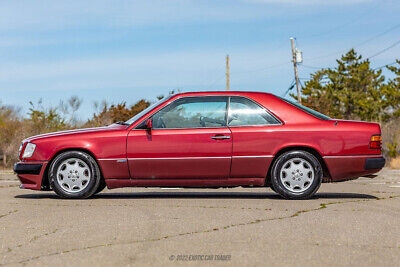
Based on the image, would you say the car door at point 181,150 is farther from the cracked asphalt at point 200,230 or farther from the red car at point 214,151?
the cracked asphalt at point 200,230

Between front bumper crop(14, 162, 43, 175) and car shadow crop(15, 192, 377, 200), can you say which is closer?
front bumper crop(14, 162, 43, 175)

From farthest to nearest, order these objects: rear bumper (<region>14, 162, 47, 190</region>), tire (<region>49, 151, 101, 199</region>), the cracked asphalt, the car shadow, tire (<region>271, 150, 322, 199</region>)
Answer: the car shadow < rear bumper (<region>14, 162, 47, 190</region>) < tire (<region>49, 151, 101, 199</region>) < tire (<region>271, 150, 322, 199</region>) < the cracked asphalt

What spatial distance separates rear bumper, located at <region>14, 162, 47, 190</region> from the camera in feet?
27.7

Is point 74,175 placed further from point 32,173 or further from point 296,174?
point 296,174

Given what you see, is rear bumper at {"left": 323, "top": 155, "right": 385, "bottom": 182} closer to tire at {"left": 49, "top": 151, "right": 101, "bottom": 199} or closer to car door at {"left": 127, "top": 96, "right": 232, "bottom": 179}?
car door at {"left": 127, "top": 96, "right": 232, "bottom": 179}

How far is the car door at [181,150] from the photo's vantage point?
8219 millimetres

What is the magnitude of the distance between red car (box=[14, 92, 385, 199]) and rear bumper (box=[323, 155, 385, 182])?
14 mm

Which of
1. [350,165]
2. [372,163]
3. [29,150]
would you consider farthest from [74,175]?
[372,163]

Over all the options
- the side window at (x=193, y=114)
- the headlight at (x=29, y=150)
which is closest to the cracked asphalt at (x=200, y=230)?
the headlight at (x=29, y=150)

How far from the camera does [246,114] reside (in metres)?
8.45

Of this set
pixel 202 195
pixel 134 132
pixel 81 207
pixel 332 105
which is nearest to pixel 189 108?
pixel 134 132

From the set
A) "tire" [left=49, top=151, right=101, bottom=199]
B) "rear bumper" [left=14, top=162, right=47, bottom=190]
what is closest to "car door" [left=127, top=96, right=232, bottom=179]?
"tire" [left=49, top=151, right=101, bottom=199]

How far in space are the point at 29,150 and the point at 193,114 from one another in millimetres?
→ 2452

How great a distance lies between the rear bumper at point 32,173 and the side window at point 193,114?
1.76m
